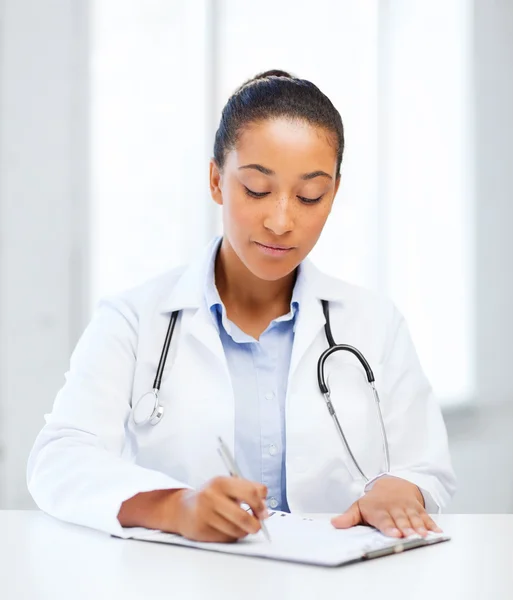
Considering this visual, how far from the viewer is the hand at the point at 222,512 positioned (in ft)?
3.68

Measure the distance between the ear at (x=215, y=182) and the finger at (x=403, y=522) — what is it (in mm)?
681

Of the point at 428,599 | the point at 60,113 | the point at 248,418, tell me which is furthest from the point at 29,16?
the point at 428,599

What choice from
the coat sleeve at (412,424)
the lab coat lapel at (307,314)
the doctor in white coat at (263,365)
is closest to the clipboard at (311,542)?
the doctor in white coat at (263,365)

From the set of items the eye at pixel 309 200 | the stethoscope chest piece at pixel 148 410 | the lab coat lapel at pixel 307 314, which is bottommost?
the stethoscope chest piece at pixel 148 410

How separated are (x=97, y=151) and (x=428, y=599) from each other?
75.0 inches

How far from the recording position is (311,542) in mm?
1136

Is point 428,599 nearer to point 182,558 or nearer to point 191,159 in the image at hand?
point 182,558

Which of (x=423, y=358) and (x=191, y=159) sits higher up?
(x=191, y=159)

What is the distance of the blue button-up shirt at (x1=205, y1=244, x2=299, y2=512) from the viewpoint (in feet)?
5.22

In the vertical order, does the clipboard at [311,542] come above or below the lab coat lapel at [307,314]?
below

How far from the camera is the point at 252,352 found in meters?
1.66

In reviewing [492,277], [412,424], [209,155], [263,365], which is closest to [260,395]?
[263,365]

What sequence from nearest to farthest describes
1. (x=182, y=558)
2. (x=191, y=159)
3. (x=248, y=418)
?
(x=182, y=558) → (x=248, y=418) → (x=191, y=159)

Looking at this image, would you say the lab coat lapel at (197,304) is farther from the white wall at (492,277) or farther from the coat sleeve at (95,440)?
the white wall at (492,277)
